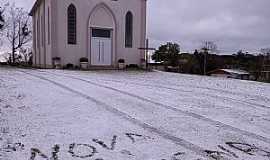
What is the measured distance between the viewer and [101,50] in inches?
845

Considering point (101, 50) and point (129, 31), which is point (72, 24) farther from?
point (129, 31)

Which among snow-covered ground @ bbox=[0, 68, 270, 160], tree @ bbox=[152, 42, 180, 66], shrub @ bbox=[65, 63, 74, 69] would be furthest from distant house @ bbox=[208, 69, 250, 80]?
snow-covered ground @ bbox=[0, 68, 270, 160]

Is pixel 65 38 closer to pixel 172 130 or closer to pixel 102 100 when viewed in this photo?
pixel 102 100

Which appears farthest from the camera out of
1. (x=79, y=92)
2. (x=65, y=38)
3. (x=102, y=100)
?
(x=65, y=38)

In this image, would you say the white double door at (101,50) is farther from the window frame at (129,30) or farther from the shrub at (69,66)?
the shrub at (69,66)

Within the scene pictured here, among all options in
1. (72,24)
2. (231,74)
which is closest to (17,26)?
(72,24)

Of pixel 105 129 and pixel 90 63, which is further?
pixel 90 63

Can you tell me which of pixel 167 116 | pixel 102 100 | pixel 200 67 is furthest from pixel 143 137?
pixel 200 67

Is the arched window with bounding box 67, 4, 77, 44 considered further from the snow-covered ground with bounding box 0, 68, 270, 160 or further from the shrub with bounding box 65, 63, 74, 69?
the snow-covered ground with bounding box 0, 68, 270, 160

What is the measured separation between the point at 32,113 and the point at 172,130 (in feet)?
8.60

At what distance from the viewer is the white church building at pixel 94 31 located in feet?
66.3

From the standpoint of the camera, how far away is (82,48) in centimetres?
2083

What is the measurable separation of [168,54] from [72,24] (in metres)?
26.1

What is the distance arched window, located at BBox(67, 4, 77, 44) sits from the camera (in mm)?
20453
